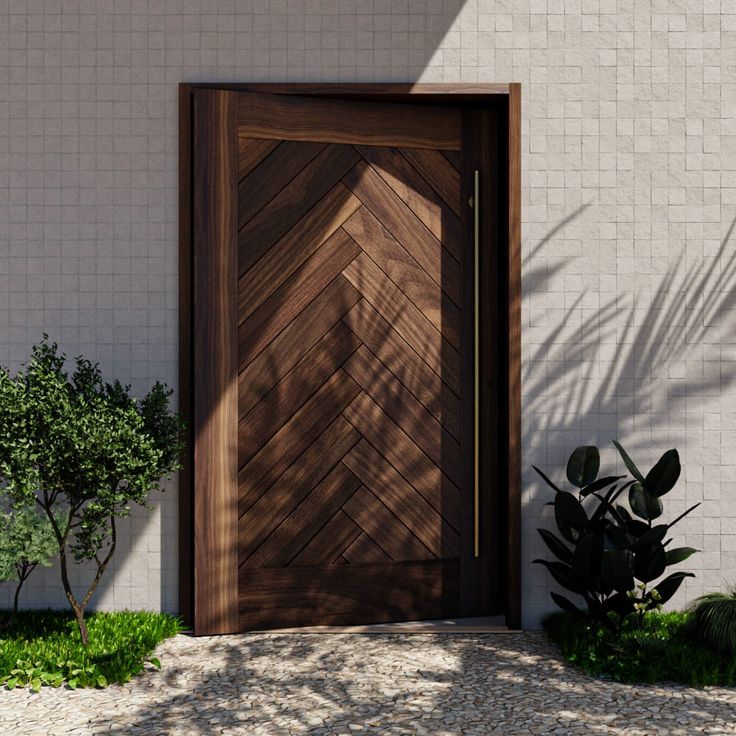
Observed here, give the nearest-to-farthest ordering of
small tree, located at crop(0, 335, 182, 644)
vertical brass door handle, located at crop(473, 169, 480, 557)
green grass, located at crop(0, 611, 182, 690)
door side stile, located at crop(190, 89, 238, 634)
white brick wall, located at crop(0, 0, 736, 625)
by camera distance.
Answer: green grass, located at crop(0, 611, 182, 690)
small tree, located at crop(0, 335, 182, 644)
door side stile, located at crop(190, 89, 238, 634)
white brick wall, located at crop(0, 0, 736, 625)
vertical brass door handle, located at crop(473, 169, 480, 557)

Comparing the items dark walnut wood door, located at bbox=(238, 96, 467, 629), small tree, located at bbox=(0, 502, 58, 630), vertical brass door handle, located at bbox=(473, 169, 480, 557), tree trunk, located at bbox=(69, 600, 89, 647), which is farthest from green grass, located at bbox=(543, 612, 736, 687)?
small tree, located at bbox=(0, 502, 58, 630)

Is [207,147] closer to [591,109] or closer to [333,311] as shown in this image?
[333,311]

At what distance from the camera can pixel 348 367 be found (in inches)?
173

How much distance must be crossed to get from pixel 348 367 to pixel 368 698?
162cm

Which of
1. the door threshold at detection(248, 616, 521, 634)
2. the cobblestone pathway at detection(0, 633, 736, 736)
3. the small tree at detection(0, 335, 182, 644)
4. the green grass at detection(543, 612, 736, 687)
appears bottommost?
the cobblestone pathway at detection(0, 633, 736, 736)

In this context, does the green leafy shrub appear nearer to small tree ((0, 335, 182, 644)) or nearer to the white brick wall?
the white brick wall

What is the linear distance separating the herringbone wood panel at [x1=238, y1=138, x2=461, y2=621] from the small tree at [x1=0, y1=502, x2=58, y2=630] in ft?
2.97

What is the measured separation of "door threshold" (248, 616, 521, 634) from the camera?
4.27 meters

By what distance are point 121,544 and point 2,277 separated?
1.45 m

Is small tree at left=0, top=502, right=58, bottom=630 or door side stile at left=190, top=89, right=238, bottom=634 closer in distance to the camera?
small tree at left=0, top=502, right=58, bottom=630

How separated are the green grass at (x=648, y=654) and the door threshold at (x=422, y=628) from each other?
34 cm

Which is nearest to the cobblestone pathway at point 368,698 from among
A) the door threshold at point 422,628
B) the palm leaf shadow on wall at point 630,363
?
the door threshold at point 422,628

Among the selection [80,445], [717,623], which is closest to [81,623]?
[80,445]

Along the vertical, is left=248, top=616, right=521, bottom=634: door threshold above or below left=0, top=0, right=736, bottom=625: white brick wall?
below
